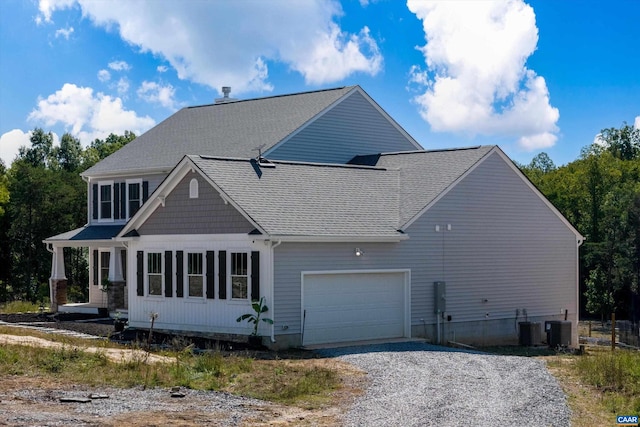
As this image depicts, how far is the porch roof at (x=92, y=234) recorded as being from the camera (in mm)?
36000

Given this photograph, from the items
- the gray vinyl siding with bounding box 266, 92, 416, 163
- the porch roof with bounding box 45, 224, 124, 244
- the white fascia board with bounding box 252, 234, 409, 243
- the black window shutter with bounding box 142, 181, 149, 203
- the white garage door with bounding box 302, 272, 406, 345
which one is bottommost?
the white garage door with bounding box 302, 272, 406, 345

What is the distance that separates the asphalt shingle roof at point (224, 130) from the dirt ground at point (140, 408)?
1647 centimetres

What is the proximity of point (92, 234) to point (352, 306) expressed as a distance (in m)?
13.9

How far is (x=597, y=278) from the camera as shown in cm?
5644

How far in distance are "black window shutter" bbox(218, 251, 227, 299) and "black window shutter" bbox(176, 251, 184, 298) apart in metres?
1.70

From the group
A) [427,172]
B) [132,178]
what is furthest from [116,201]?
[427,172]

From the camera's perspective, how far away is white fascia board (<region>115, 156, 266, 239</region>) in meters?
26.2

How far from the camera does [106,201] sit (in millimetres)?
38312

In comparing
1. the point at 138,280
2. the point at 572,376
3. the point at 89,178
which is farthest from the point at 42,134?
the point at 572,376

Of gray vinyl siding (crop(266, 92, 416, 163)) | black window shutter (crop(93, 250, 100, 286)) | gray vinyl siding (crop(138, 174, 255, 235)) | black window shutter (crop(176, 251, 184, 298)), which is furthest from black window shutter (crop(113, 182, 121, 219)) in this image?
black window shutter (crop(176, 251, 184, 298))

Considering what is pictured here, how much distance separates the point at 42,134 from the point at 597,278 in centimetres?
5526

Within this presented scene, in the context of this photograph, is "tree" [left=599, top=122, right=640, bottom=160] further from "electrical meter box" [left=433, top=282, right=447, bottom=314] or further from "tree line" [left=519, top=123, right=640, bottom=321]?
"electrical meter box" [left=433, top=282, right=447, bottom=314]

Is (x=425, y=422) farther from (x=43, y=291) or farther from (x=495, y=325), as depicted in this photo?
(x=43, y=291)

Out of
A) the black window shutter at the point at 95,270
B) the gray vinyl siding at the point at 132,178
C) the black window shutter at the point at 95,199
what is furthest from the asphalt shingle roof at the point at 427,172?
the black window shutter at the point at 95,270
